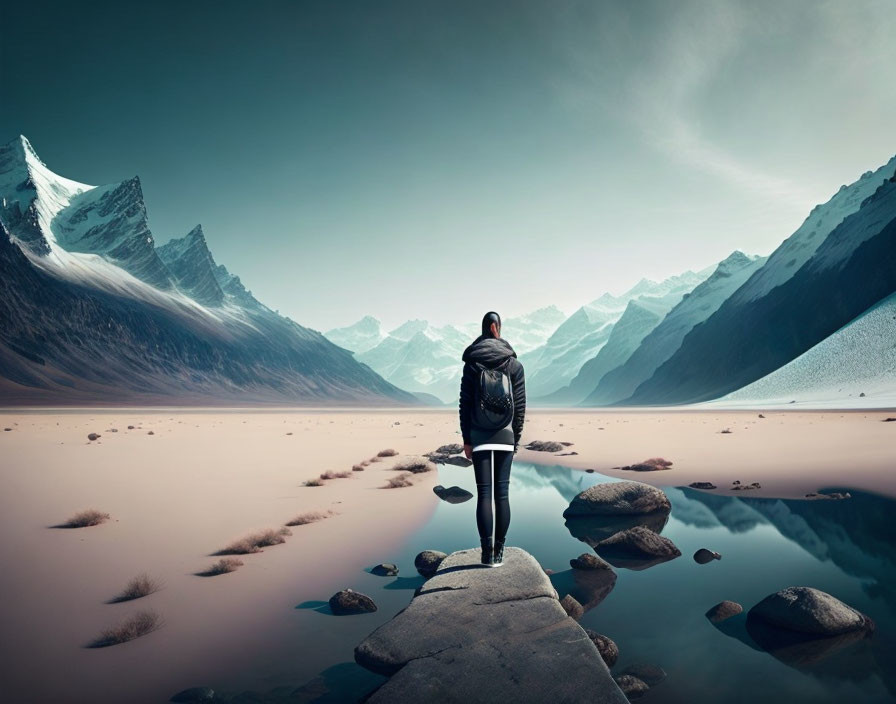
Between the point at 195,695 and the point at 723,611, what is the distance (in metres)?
6.60

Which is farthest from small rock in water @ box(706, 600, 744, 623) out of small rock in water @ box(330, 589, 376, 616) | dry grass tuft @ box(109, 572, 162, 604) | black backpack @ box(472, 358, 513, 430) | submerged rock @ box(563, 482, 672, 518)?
dry grass tuft @ box(109, 572, 162, 604)

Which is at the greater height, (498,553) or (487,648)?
(498,553)

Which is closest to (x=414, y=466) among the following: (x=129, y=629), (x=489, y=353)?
(x=489, y=353)

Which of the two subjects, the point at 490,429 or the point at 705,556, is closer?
the point at 490,429

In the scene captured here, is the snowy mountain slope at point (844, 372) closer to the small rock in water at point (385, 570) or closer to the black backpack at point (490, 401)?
the small rock in water at point (385, 570)

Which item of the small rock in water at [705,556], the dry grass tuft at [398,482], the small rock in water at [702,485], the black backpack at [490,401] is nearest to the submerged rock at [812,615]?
the small rock in water at [705,556]

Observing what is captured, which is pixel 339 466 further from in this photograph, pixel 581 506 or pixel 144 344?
pixel 144 344

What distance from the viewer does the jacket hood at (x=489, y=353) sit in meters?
7.18

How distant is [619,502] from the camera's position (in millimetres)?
13188

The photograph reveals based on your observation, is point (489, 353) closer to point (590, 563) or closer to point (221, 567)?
point (590, 563)

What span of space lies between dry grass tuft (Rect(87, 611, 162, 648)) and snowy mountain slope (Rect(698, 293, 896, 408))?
294ft

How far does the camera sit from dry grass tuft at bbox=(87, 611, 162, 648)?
6.09 m

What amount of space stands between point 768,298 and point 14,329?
191797 mm

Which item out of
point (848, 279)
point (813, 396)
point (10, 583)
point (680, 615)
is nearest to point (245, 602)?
point (10, 583)
